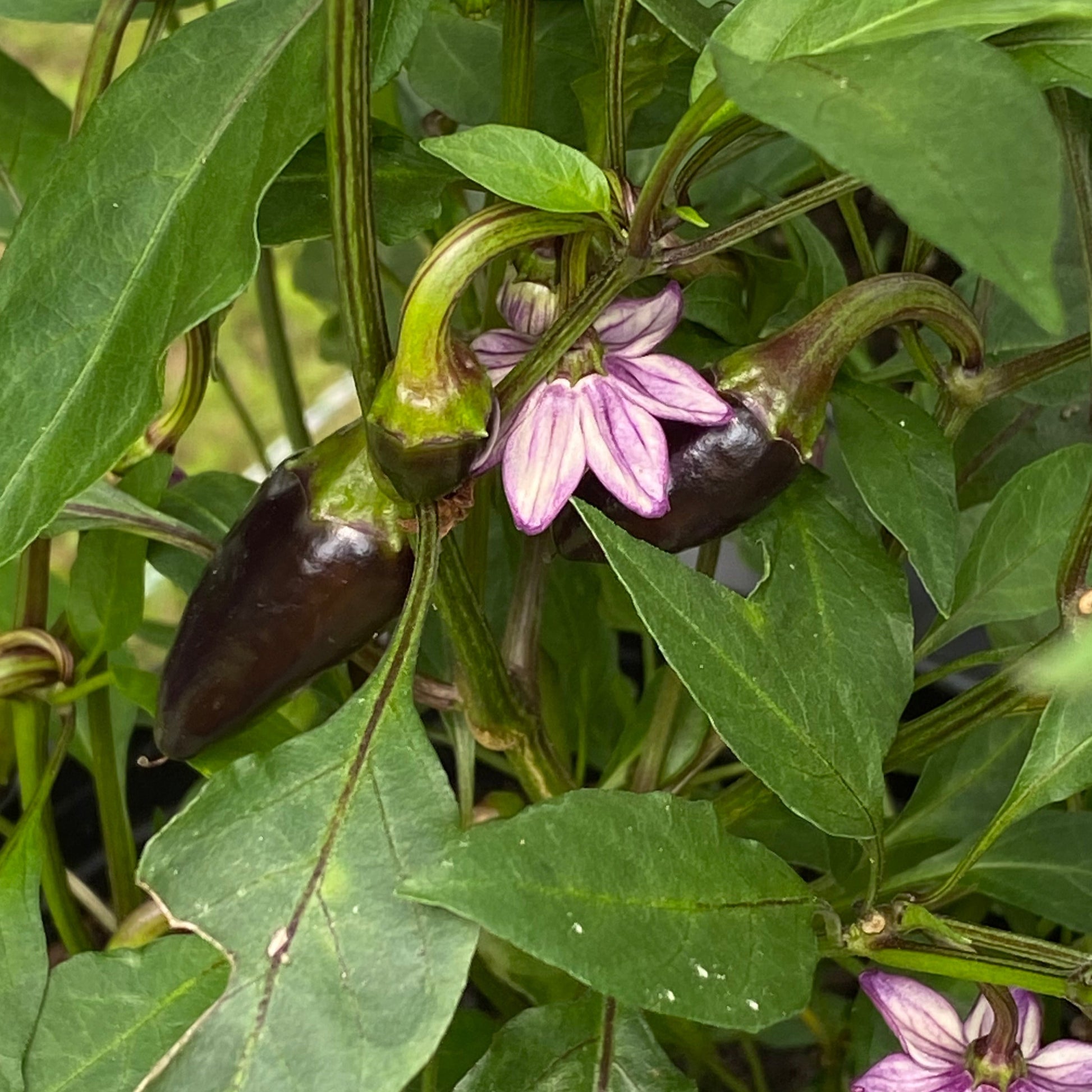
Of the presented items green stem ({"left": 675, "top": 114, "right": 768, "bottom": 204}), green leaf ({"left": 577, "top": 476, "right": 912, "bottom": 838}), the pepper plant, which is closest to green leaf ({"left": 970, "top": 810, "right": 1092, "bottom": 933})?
the pepper plant

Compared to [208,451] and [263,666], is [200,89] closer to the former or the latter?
[263,666]

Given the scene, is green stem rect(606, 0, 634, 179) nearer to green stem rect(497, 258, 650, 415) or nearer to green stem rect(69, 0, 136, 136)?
green stem rect(497, 258, 650, 415)

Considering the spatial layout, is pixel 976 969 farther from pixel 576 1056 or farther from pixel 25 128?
pixel 25 128

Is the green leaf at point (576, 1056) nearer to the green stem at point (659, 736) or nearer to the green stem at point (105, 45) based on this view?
the green stem at point (659, 736)

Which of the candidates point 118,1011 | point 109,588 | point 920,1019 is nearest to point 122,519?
point 109,588

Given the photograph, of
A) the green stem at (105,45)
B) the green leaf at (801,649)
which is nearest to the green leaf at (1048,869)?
the green leaf at (801,649)
